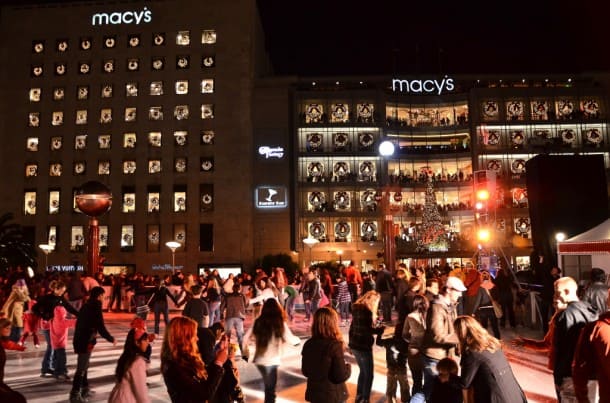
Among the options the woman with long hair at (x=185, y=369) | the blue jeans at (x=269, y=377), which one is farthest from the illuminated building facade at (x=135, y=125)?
the woman with long hair at (x=185, y=369)

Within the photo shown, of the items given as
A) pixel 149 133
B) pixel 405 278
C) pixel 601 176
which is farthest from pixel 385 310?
pixel 149 133

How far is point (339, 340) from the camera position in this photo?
5.11 meters

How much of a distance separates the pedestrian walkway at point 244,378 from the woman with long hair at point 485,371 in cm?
251

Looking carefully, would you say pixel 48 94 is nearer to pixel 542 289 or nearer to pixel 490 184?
pixel 490 184

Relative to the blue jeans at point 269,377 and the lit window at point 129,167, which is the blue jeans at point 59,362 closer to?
the blue jeans at point 269,377

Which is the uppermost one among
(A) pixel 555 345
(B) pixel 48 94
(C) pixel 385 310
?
(B) pixel 48 94

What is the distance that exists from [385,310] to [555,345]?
11480 millimetres

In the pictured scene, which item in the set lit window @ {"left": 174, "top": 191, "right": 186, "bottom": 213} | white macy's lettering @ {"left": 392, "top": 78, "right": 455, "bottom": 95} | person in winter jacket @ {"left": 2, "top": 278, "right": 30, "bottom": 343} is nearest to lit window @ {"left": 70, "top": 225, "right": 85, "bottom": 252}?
lit window @ {"left": 174, "top": 191, "right": 186, "bottom": 213}

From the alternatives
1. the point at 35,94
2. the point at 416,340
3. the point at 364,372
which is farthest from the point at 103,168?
the point at 416,340

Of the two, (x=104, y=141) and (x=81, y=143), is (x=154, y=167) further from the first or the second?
(x=81, y=143)

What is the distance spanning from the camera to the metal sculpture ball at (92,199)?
17234 millimetres

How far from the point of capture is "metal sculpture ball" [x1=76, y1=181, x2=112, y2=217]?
56.5 ft

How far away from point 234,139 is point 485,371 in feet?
155

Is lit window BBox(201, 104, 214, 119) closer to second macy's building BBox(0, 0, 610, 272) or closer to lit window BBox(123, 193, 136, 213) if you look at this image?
second macy's building BBox(0, 0, 610, 272)
